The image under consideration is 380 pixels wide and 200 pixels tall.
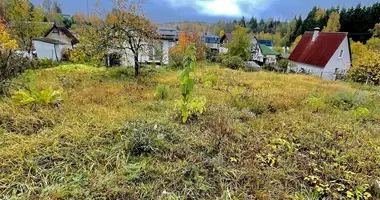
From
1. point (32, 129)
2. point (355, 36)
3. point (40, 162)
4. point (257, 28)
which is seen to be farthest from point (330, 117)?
point (257, 28)

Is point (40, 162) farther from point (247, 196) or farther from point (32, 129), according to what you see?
point (247, 196)

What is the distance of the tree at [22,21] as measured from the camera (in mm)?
15086

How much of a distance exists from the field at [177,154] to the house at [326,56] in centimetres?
1437

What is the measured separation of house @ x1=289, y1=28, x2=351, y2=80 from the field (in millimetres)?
14368

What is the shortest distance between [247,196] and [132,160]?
1.20 meters

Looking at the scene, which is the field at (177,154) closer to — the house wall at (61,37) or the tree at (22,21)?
the tree at (22,21)

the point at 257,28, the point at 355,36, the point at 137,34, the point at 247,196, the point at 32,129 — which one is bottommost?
the point at 247,196

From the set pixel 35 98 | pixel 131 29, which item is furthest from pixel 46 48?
pixel 35 98

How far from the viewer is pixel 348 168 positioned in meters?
2.42

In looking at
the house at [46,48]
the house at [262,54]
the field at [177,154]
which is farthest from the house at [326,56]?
the house at [46,48]

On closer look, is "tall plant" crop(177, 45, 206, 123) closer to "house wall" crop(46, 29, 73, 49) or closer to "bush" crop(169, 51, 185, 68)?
"bush" crop(169, 51, 185, 68)

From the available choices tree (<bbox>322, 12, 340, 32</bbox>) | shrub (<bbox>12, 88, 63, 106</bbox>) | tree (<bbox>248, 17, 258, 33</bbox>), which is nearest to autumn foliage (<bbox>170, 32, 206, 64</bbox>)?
shrub (<bbox>12, 88, 63, 106</bbox>)

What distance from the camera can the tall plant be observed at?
3043mm

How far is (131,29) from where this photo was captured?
23.4 feet
